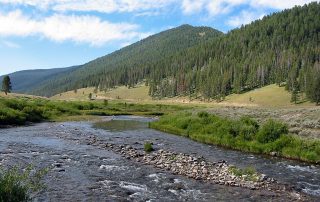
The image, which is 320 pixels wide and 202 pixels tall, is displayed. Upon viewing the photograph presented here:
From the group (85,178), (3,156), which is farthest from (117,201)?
(3,156)

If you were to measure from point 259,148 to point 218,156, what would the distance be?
5.88m

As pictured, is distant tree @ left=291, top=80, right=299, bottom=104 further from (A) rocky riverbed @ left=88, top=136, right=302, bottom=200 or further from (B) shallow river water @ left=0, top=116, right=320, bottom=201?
(A) rocky riverbed @ left=88, top=136, right=302, bottom=200

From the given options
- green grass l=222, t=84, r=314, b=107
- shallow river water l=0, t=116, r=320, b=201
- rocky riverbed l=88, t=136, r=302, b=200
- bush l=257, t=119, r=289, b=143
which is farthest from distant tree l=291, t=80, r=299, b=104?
rocky riverbed l=88, t=136, r=302, b=200

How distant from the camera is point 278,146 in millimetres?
41688

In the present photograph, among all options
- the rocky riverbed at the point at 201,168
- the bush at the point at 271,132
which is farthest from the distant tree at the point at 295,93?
the rocky riverbed at the point at 201,168

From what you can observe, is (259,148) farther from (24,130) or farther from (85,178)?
(24,130)

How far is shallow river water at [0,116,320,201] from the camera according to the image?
24875mm

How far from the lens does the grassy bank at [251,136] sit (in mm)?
39684

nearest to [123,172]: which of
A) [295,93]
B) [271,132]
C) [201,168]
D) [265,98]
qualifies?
[201,168]

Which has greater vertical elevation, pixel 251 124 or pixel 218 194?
pixel 251 124

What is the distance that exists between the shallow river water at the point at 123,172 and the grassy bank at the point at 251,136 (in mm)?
2063

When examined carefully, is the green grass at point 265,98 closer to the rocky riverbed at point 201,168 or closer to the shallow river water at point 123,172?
the shallow river water at point 123,172

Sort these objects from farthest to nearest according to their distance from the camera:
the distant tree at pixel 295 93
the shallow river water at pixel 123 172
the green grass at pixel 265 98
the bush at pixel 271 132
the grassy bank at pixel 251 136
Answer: the green grass at pixel 265 98
the distant tree at pixel 295 93
the bush at pixel 271 132
the grassy bank at pixel 251 136
the shallow river water at pixel 123 172

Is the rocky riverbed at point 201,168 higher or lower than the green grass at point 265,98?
lower
